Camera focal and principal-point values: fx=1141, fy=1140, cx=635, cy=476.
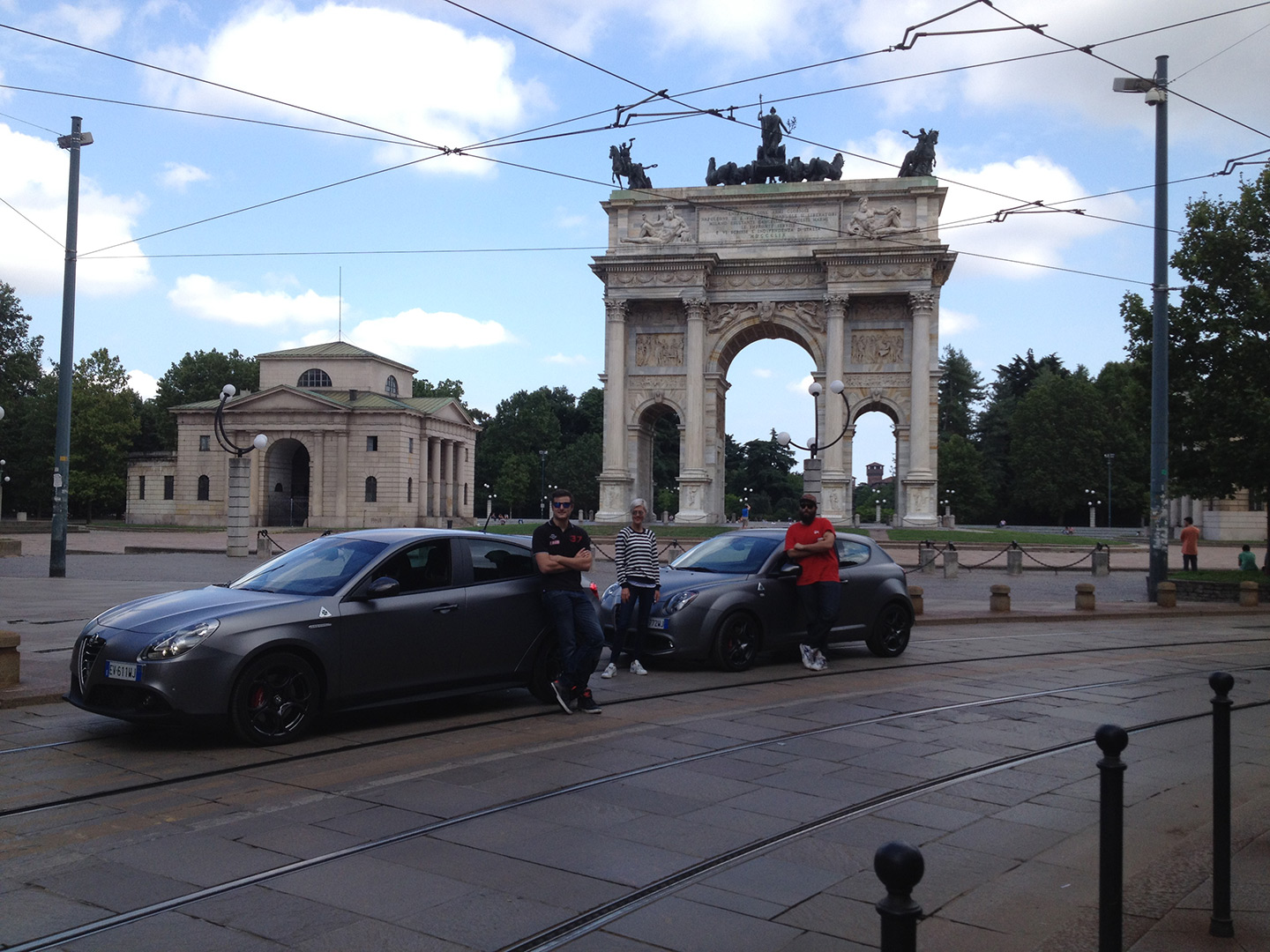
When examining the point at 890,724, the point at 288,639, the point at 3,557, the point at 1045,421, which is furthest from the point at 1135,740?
the point at 1045,421

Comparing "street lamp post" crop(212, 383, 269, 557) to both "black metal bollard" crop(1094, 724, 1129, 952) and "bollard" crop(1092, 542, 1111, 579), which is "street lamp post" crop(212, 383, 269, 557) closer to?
"bollard" crop(1092, 542, 1111, 579)

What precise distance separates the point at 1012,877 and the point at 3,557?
3586 cm

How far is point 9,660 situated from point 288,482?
73287 millimetres

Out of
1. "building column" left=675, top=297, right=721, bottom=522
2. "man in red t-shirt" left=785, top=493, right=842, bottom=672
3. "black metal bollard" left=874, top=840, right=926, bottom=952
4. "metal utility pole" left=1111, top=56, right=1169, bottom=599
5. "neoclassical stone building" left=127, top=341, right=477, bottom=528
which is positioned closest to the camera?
"black metal bollard" left=874, top=840, right=926, bottom=952

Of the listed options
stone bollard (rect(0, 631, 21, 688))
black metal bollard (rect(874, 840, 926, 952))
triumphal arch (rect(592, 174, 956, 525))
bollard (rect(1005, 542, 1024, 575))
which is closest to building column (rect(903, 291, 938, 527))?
triumphal arch (rect(592, 174, 956, 525))

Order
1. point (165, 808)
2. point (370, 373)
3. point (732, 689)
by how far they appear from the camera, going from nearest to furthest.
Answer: point (165, 808)
point (732, 689)
point (370, 373)

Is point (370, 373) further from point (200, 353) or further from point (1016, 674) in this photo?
point (1016, 674)

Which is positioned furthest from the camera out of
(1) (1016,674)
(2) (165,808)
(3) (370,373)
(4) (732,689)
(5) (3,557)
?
(3) (370,373)

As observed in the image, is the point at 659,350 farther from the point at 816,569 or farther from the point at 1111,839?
the point at 1111,839

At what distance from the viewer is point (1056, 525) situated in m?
94.4

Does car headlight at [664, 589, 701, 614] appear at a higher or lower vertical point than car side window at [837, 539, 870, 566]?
lower

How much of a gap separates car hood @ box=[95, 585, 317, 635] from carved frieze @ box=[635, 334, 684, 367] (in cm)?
4713

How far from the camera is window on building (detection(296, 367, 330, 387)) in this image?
→ 267 ft

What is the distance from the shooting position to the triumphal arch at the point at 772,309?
52125mm
